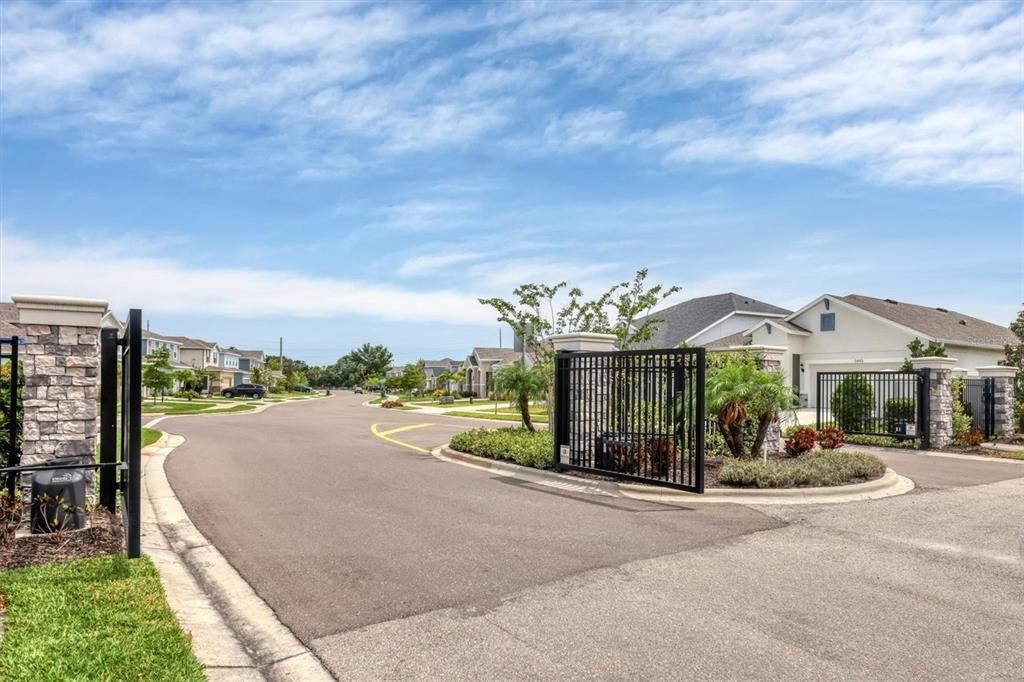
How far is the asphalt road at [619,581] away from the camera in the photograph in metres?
4.14

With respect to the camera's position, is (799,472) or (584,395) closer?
(799,472)

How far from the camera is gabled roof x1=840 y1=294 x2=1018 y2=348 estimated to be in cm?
2994

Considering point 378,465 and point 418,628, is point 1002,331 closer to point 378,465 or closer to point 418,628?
point 378,465

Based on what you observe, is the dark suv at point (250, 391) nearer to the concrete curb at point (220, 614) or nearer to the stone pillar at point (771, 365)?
the stone pillar at point (771, 365)

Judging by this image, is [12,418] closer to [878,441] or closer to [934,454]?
[934,454]

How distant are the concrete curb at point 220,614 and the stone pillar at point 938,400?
700 inches

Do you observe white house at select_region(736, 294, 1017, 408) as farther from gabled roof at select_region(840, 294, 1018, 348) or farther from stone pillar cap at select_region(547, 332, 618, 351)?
stone pillar cap at select_region(547, 332, 618, 351)

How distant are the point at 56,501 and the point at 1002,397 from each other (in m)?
22.9

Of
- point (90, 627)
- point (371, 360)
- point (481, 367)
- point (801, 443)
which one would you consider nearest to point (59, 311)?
point (90, 627)

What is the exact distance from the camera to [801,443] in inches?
514

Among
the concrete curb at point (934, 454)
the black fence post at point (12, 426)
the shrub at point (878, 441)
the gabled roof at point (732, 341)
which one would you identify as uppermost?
the gabled roof at point (732, 341)

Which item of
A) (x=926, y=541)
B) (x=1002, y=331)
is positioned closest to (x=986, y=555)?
(x=926, y=541)

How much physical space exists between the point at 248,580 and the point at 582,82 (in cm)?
1053

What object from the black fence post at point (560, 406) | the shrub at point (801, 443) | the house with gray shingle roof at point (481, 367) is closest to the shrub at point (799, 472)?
the shrub at point (801, 443)
